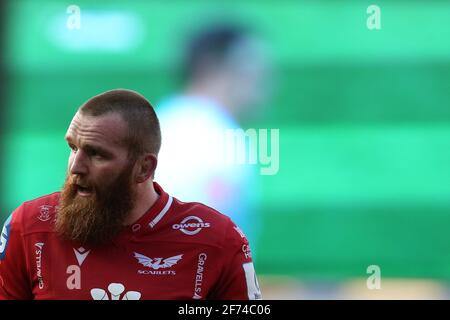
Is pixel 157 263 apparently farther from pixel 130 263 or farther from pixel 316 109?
pixel 316 109

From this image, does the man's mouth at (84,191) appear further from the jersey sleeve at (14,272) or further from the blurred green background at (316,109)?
the blurred green background at (316,109)

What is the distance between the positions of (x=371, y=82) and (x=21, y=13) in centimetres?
232

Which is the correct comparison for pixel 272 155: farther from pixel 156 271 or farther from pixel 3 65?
pixel 156 271

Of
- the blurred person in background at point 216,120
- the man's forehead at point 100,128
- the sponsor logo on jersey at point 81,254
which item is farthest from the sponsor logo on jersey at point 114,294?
the blurred person in background at point 216,120

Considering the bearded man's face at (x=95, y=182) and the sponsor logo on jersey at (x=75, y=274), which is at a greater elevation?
the bearded man's face at (x=95, y=182)

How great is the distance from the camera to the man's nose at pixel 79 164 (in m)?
2.18

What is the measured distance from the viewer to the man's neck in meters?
2.31

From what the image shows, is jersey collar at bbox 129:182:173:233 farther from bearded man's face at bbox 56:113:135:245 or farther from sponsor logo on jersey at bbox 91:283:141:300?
sponsor logo on jersey at bbox 91:283:141:300

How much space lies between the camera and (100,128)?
2.19m

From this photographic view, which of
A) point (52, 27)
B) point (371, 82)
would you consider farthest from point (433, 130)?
point (52, 27)

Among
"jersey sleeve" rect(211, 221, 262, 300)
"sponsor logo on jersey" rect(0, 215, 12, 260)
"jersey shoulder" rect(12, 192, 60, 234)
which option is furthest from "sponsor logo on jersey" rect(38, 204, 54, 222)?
"jersey sleeve" rect(211, 221, 262, 300)

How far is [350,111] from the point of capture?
4723 mm

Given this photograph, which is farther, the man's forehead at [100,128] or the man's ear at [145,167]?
the man's ear at [145,167]
